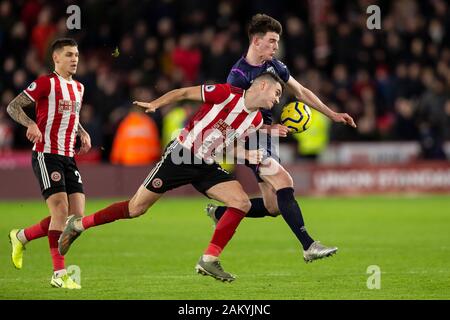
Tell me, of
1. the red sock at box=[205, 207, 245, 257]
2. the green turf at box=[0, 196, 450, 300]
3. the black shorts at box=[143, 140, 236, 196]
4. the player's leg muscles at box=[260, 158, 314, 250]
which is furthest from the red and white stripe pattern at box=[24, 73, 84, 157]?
the player's leg muscles at box=[260, 158, 314, 250]

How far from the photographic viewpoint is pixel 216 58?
22.0 m

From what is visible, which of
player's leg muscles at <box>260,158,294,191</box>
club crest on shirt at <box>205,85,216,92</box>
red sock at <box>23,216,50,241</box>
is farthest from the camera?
player's leg muscles at <box>260,158,294,191</box>

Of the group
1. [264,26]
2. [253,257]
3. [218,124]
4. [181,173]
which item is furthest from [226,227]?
[253,257]

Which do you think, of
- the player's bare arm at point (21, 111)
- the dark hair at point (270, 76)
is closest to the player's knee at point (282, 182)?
the dark hair at point (270, 76)

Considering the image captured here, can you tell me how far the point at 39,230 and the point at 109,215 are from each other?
827 millimetres

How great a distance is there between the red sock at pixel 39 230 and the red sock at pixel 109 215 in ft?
1.71

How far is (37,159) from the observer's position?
9.98m

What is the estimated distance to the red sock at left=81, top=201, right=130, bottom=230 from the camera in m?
10.0

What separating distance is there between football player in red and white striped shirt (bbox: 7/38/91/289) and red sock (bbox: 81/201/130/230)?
13 centimetres

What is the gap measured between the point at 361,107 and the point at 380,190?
1857mm

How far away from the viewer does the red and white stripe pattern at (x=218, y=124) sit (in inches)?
389

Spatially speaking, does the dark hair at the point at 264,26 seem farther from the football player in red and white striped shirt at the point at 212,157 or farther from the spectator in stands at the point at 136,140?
the spectator in stands at the point at 136,140

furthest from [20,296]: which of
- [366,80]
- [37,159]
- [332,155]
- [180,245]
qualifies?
[366,80]

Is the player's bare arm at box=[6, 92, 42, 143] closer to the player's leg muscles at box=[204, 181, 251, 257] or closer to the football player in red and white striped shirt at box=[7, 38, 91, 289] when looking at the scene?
the football player in red and white striped shirt at box=[7, 38, 91, 289]
